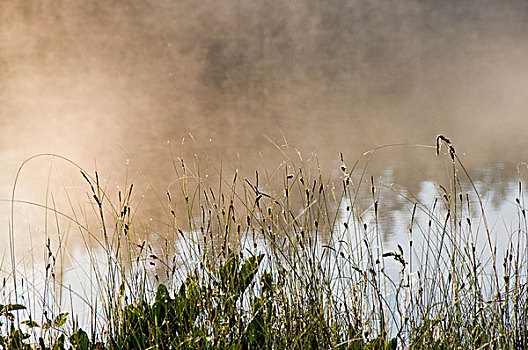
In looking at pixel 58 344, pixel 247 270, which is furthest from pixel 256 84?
pixel 58 344

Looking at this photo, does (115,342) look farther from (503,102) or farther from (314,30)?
(314,30)

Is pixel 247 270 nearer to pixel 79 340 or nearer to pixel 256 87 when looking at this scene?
pixel 79 340

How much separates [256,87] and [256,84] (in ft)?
0.38

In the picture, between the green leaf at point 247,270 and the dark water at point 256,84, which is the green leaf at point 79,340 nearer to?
the green leaf at point 247,270

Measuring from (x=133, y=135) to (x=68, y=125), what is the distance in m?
1.09

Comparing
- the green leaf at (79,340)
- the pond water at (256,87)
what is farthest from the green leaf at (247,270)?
the pond water at (256,87)

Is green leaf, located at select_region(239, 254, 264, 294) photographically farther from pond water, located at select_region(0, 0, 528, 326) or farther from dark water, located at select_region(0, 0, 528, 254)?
dark water, located at select_region(0, 0, 528, 254)

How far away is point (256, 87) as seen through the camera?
839cm

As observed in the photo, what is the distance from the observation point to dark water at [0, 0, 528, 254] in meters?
5.02

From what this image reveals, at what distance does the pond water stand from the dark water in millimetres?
22

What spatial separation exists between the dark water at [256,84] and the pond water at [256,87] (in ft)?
0.07

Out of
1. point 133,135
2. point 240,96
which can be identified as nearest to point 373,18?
point 240,96

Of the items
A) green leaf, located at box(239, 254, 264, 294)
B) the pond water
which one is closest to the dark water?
the pond water

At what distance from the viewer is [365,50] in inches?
368
